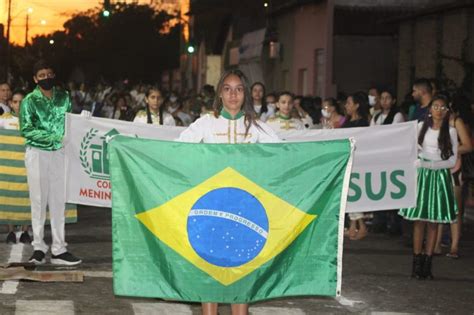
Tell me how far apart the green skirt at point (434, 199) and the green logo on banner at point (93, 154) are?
3.50 m

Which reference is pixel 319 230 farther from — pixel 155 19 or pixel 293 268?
pixel 155 19

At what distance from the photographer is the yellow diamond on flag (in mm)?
7535

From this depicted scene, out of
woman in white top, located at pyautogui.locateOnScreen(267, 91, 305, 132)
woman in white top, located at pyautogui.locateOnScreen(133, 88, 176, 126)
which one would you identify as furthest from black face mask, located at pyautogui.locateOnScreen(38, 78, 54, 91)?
woman in white top, located at pyautogui.locateOnScreen(267, 91, 305, 132)

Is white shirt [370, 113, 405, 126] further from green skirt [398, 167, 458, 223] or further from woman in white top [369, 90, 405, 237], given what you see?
green skirt [398, 167, 458, 223]

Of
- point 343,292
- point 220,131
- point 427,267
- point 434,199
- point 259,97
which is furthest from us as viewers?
point 259,97

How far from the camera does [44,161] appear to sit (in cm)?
1230

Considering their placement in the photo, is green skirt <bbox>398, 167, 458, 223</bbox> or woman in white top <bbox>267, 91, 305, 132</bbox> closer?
green skirt <bbox>398, 167, 458, 223</bbox>

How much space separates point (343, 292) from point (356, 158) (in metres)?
3.16

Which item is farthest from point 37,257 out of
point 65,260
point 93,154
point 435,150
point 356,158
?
point 435,150

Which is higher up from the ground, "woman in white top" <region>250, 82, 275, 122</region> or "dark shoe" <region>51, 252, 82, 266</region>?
"woman in white top" <region>250, 82, 275, 122</region>

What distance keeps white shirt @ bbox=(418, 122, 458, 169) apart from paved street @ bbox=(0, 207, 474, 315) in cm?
112

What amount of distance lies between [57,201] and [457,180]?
15.9ft

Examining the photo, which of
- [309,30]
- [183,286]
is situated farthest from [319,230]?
[309,30]

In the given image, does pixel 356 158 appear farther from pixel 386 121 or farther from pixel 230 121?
pixel 230 121
